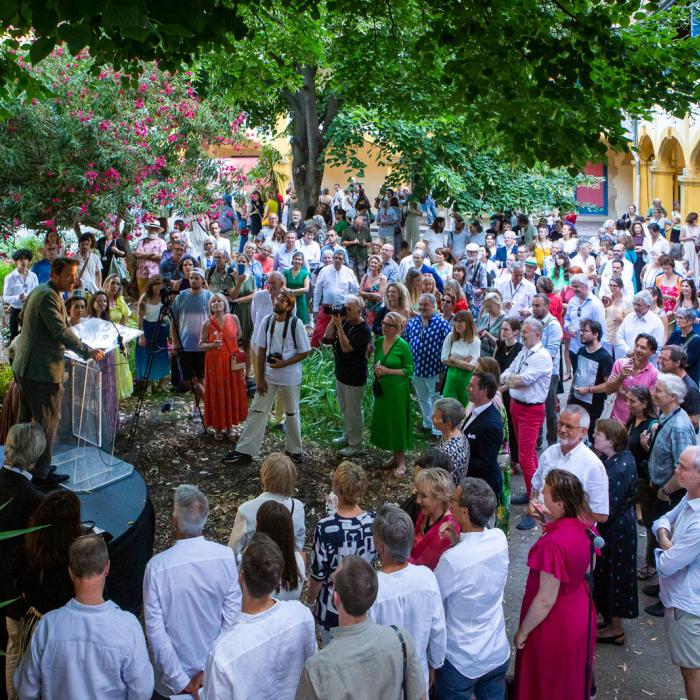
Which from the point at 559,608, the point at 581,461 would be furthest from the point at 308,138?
the point at 559,608

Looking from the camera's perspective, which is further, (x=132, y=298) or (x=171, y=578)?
(x=132, y=298)

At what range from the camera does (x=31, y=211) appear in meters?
13.3

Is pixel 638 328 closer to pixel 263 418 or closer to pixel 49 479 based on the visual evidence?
pixel 263 418

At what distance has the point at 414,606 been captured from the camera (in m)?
4.45

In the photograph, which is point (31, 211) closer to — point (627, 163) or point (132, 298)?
point (132, 298)

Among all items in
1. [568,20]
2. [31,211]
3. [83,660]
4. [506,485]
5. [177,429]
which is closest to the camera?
[83,660]

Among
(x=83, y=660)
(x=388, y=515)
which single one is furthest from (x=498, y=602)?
(x=83, y=660)

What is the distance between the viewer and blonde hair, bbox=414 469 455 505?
5340 mm

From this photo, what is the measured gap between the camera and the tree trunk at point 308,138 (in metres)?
20.9

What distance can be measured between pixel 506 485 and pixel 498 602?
266cm

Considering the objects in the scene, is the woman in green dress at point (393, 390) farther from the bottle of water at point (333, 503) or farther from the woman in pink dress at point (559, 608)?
the woman in pink dress at point (559, 608)

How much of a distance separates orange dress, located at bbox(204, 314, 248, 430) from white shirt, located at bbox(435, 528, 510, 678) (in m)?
5.60

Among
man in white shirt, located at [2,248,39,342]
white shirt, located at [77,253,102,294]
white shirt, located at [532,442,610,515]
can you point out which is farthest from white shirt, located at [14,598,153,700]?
white shirt, located at [77,253,102,294]

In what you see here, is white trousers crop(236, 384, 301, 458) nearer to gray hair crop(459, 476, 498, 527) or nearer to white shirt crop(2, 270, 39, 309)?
white shirt crop(2, 270, 39, 309)
